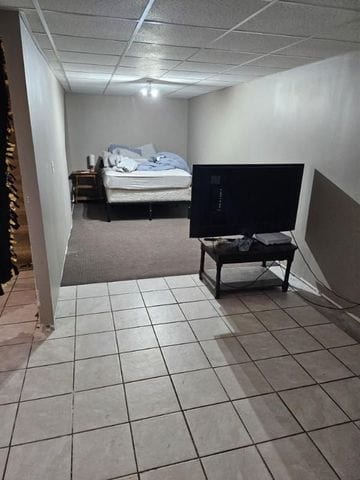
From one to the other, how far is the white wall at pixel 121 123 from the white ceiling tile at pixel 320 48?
15.2 ft

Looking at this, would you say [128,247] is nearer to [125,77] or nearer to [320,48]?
[125,77]

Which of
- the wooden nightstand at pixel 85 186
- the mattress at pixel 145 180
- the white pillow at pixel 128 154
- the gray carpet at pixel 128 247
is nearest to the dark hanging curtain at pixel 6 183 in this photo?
the gray carpet at pixel 128 247

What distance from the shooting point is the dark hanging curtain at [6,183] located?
1.93 metres

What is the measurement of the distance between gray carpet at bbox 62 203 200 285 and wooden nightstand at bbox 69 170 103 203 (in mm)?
649

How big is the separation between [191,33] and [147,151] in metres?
4.76

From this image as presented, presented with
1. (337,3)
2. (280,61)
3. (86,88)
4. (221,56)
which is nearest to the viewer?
(337,3)

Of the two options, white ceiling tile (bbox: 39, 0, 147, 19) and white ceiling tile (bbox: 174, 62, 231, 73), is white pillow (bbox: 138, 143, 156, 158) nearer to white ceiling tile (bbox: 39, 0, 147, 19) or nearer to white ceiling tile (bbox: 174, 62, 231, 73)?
white ceiling tile (bbox: 174, 62, 231, 73)

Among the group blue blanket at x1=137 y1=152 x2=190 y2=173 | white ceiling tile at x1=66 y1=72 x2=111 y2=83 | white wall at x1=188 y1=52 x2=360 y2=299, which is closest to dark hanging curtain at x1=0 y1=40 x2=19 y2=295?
white ceiling tile at x1=66 y1=72 x2=111 y2=83

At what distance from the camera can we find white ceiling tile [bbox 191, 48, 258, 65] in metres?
2.64

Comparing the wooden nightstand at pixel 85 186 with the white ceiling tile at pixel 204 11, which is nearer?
the white ceiling tile at pixel 204 11

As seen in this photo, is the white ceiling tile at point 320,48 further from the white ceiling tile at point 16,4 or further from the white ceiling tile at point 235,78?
the white ceiling tile at point 16,4

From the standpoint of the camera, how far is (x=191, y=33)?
213cm

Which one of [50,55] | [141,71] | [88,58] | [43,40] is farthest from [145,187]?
[43,40]

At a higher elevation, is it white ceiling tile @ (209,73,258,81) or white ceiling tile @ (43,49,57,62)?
white ceiling tile @ (209,73,258,81)
